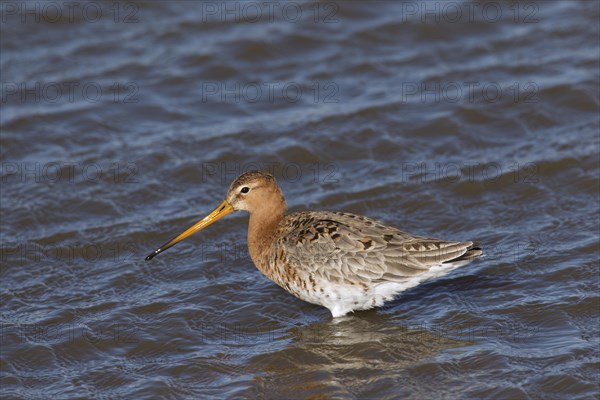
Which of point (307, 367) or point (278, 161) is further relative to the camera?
point (278, 161)

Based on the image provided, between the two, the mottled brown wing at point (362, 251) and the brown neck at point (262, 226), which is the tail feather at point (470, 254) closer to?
the mottled brown wing at point (362, 251)

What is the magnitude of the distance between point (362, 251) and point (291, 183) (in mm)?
3111

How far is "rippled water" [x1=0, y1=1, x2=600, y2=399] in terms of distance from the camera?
830 cm

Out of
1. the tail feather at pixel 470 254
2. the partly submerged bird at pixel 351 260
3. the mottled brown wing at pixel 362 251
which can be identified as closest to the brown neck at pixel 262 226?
the partly submerged bird at pixel 351 260

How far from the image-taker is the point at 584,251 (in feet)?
31.8

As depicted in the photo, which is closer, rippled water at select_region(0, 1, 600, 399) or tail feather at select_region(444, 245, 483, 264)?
rippled water at select_region(0, 1, 600, 399)

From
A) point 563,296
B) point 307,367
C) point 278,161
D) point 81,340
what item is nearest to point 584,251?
point 563,296

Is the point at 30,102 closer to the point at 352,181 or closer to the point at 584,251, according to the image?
the point at 352,181

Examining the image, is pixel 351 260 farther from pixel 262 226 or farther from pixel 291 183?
pixel 291 183

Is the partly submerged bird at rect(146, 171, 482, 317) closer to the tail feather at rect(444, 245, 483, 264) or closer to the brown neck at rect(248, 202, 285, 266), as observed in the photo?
the tail feather at rect(444, 245, 483, 264)

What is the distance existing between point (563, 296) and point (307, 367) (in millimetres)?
2449

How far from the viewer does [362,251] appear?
348 inches

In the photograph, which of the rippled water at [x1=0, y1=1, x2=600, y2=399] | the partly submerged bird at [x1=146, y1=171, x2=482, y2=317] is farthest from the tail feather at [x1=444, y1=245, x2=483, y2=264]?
the rippled water at [x1=0, y1=1, x2=600, y2=399]

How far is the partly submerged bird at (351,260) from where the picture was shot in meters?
8.74
